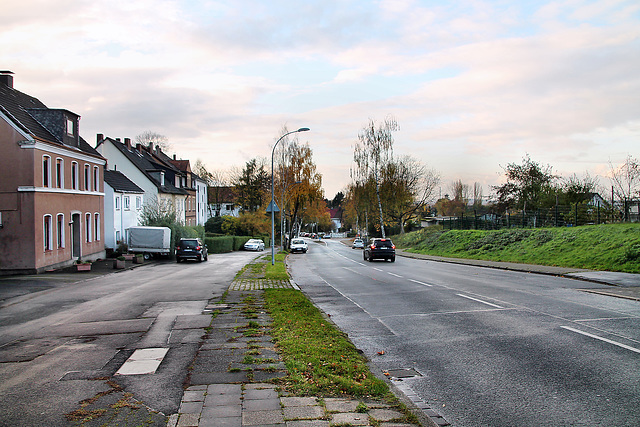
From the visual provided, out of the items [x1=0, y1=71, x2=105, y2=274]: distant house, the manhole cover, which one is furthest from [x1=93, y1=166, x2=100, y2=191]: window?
the manhole cover

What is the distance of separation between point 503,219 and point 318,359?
3910 cm

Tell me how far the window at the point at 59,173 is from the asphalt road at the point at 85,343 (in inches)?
485

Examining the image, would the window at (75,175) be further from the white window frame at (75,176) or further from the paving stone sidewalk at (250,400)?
the paving stone sidewalk at (250,400)

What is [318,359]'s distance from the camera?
698cm

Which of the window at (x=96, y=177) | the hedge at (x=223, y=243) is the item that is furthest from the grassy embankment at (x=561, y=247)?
the window at (x=96, y=177)

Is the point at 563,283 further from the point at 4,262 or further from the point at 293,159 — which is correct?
the point at 293,159

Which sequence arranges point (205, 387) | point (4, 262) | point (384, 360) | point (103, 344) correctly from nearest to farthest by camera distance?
point (205, 387) → point (384, 360) → point (103, 344) → point (4, 262)

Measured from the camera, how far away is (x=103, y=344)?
8.60m

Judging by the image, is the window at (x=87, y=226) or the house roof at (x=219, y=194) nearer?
the window at (x=87, y=226)

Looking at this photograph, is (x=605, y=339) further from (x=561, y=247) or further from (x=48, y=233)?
(x=48, y=233)

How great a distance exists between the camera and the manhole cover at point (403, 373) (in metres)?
6.70

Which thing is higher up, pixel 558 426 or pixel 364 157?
pixel 364 157

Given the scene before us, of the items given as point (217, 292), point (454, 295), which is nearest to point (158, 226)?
point (217, 292)

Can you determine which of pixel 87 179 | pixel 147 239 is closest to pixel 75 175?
pixel 87 179
